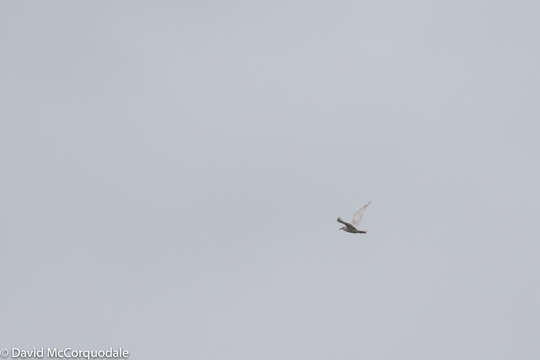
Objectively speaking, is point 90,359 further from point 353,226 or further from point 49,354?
point 353,226

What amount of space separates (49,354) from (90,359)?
2073 cm

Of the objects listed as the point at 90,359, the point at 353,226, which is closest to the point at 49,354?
the point at 90,359

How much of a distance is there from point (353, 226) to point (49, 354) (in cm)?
3848

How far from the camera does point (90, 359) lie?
198 m

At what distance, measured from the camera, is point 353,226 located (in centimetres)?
17912

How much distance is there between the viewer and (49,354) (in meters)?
178

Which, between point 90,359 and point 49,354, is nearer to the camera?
point 49,354

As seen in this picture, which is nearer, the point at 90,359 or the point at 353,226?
the point at 353,226

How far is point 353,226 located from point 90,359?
4218 centimetres
